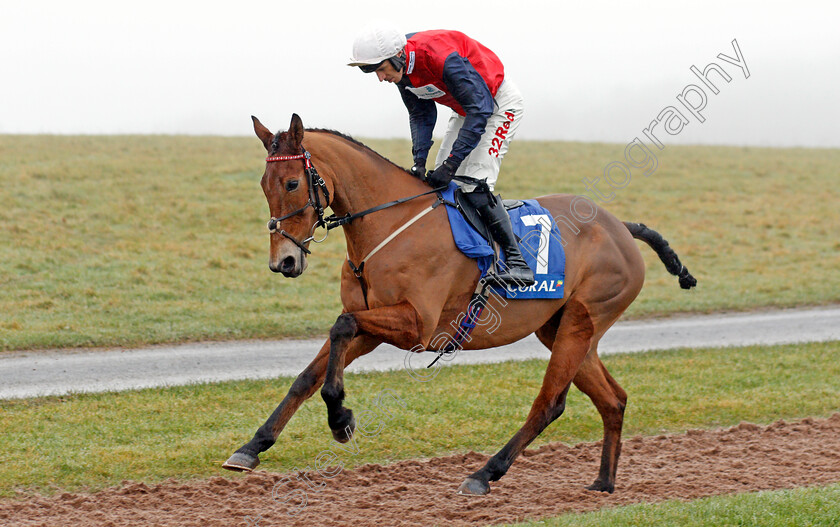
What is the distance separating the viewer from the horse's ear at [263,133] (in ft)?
18.4

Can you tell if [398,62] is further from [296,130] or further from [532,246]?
[532,246]

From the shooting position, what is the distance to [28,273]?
53.0 ft

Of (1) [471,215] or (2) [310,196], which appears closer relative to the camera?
(2) [310,196]

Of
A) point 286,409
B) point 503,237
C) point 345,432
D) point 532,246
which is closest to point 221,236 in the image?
point 532,246

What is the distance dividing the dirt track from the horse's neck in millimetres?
1885

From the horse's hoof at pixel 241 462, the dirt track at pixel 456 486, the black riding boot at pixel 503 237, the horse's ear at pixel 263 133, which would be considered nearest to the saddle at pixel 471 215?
the black riding boot at pixel 503 237

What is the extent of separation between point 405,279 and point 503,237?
98cm

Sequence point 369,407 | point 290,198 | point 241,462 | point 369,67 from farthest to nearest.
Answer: point 369,407
point 369,67
point 290,198
point 241,462

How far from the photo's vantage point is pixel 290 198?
5457 millimetres

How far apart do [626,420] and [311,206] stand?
15.7 feet

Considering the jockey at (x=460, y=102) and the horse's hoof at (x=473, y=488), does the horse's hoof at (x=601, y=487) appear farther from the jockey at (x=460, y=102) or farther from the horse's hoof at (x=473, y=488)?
the jockey at (x=460, y=102)

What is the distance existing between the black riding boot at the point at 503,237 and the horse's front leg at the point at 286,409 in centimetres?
118

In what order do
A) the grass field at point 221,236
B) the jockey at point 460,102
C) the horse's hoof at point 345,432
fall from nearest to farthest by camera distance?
the horse's hoof at point 345,432 < the jockey at point 460,102 < the grass field at point 221,236

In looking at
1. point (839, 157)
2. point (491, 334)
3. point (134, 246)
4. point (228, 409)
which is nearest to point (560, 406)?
point (491, 334)
